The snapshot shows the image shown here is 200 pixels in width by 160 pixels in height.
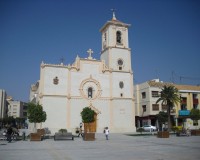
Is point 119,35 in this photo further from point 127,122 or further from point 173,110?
point 173,110

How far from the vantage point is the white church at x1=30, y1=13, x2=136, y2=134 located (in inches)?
1667

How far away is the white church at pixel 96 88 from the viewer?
1667 inches

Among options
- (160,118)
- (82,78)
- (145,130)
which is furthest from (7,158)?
(145,130)

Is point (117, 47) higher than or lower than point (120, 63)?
higher

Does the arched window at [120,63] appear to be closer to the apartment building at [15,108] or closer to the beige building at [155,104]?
the beige building at [155,104]

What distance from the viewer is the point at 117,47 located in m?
48.9

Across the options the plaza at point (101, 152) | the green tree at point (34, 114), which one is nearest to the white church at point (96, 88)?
the green tree at point (34, 114)

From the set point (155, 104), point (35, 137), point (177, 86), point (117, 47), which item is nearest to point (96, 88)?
point (117, 47)

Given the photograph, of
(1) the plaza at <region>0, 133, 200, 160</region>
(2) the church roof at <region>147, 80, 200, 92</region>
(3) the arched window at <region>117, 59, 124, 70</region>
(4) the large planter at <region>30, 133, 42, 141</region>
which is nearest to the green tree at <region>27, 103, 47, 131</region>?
(4) the large planter at <region>30, 133, 42, 141</region>

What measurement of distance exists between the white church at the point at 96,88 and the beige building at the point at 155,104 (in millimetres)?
10702

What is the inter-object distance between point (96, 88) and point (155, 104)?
1762cm

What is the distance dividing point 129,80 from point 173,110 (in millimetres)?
17231

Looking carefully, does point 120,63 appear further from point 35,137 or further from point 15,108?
point 15,108

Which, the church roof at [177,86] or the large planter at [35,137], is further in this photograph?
the church roof at [177,86]
